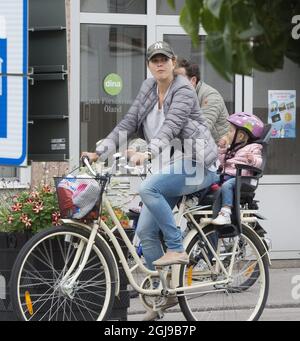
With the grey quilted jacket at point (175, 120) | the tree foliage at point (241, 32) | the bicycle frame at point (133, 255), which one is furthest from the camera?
the grey quilted jacket at point (175, 120)

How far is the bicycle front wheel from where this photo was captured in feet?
16.9

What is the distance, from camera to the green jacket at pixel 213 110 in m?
7.75

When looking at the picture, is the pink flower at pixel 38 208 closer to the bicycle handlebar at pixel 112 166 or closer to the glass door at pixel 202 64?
the bicycle handlebar at pixel 112 166

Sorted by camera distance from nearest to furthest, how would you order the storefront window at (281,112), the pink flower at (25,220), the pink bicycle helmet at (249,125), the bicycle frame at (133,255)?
the bicycle frame at (133,255), the pink flower at (25,220), the pink bicycle helmet at (249,125), the storefront window at (281,112)

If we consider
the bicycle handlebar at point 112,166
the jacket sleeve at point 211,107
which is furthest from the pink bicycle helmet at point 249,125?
the bicycle handlebar at point 112,166

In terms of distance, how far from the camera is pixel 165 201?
5.39m

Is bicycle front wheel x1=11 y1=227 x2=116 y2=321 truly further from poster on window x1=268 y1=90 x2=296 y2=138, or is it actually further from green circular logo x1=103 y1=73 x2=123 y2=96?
poster on window x1=268 y1=90 x2=296 y2=138

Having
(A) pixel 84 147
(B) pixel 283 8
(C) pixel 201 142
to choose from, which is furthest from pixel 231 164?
(B) pixel 283 8

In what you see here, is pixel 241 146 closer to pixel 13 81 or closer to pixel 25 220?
pixel 13 81

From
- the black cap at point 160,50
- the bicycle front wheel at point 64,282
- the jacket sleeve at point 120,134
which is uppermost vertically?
the black cap at point 160,50

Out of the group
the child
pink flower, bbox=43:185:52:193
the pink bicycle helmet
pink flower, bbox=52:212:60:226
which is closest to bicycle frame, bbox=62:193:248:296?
pink flower, bbox=52:212:60:226

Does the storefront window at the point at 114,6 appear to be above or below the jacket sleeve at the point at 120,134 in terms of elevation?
above

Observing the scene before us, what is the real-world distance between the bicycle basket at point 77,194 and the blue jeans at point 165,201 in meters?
0.36

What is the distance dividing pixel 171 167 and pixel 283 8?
118 inches
